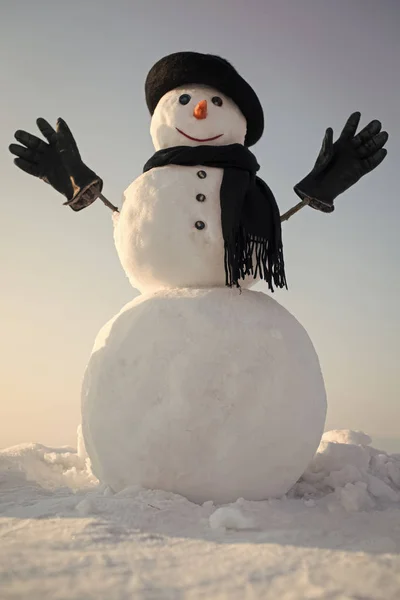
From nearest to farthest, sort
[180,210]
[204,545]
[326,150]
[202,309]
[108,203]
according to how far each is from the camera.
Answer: [204,545], [202,309], [180,210], [326,150], [108,203]

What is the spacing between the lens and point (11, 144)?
12.6ft

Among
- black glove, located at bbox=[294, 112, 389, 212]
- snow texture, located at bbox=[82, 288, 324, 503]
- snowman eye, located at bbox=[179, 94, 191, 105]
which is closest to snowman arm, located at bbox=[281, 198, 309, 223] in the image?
black glove, located at bbox=[294, 112, 389, 212]

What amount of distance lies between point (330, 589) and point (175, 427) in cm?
131

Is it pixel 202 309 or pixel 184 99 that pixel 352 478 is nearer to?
pixel 202 309

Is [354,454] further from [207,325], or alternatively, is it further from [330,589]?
[330,589]

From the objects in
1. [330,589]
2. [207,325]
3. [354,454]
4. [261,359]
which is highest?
[207,325]

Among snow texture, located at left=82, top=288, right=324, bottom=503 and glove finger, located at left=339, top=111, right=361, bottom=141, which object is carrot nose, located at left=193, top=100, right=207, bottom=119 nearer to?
glove finger, located at left=339, top=111, right=361, bottom=141

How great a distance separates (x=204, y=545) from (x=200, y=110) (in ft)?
9.14

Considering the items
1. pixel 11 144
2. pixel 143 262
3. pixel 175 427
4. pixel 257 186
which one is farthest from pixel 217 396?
pixel 11 144

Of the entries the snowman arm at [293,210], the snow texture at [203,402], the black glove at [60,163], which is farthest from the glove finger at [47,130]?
Result: the snowman arm at [293,210]

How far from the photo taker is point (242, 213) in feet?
11.0

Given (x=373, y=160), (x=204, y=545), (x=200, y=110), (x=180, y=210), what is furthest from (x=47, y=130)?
(x=204, y=545)

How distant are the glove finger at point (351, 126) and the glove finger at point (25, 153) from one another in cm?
244

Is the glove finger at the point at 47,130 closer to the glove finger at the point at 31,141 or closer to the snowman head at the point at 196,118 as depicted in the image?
the glove finger at the point at 31,141
